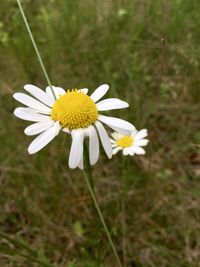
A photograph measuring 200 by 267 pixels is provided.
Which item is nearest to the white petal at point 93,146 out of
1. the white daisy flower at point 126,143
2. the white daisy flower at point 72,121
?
the white daisy flower at point 72,121

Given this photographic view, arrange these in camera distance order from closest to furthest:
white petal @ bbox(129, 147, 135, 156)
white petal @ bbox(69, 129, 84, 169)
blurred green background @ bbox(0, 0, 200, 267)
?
1. white petal @ bbox(69, 129, 84, 169)
2. white petal @ bbox(129, 147, 135, 156)
3. blurred green background @ bbox(0, 0, 200, 267)

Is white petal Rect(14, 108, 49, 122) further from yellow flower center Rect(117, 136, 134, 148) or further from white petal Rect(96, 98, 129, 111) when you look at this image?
yellow flower center Rect(117, 136, 134, 148)

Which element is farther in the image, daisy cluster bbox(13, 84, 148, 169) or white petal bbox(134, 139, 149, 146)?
white petal bbox(134, 139, 149, 146)

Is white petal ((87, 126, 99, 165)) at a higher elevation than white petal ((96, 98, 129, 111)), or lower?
lower

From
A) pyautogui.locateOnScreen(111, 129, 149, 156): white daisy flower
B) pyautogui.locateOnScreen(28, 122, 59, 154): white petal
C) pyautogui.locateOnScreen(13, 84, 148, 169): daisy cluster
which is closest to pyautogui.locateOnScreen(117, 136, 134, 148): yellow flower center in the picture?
pyautogui.locateOnScreen(111, 129, 149, 156): white daisy flower

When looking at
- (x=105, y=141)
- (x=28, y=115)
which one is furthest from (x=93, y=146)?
(x=28, y=115)

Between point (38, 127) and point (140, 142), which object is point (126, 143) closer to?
point (140, 142)

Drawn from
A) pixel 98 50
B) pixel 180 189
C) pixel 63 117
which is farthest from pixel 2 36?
pixel 63 117
